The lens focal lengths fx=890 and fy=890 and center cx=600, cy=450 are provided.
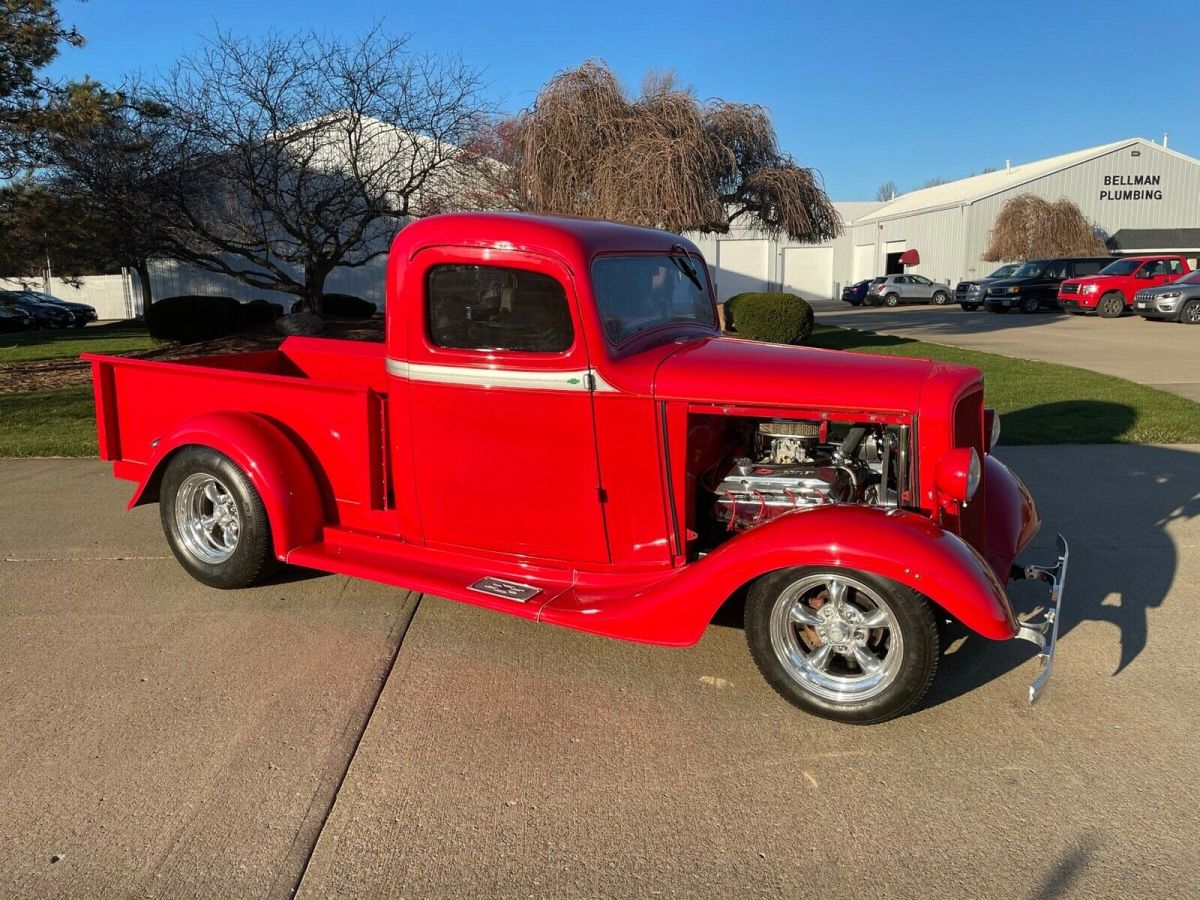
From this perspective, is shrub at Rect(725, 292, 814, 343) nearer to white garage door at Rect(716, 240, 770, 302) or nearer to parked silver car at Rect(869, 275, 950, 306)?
parked silver car at Rect(869, 275, 950, 306)

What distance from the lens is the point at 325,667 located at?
12.2ft

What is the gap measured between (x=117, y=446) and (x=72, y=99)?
350 inches

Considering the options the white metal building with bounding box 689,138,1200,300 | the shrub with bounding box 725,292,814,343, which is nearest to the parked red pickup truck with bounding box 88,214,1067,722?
the shrub with bounding box 725,292,814,343

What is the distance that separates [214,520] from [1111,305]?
26.7 meters

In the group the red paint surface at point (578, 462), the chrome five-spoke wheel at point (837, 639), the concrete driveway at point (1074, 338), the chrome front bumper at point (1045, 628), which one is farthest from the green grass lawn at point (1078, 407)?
the chrome five-spoke wheel at point (837, 639)

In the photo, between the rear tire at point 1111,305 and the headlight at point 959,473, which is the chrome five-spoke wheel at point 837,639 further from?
the rear tire at point 1111,305

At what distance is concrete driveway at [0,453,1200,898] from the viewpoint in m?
2.51

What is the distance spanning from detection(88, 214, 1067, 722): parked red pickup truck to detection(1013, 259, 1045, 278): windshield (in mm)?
27051

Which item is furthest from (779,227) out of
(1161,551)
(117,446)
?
(117,446)

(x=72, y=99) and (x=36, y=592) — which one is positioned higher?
(x=72, y=99)

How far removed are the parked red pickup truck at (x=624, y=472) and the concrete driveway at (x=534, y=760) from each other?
0.29 metres

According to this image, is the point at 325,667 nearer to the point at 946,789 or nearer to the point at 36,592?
the point at 36,592

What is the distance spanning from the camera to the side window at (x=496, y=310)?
145 inches

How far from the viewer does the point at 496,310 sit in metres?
3.80
